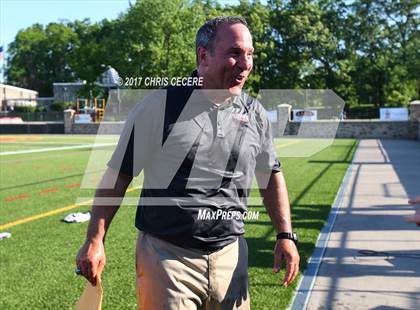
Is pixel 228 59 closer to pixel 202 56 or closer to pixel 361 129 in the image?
pixel 202 56

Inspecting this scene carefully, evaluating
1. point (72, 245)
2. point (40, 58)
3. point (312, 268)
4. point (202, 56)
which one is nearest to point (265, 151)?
point (202, 56)

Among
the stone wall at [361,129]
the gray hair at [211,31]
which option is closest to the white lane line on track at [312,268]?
the gray hair at [211,31]

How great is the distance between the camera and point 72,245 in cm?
673

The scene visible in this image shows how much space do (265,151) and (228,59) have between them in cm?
55

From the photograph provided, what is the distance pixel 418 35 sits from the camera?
5244cm

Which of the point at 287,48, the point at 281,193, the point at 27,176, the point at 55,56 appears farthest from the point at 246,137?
the point at 55,56

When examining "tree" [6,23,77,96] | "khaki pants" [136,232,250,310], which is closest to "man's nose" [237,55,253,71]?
"khaki pants" [136,232,250,310]

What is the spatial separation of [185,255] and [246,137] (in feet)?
2.04

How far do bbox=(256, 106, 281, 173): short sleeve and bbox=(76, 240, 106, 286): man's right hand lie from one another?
2.91 ft

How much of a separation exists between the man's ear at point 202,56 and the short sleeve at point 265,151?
1.37 feet

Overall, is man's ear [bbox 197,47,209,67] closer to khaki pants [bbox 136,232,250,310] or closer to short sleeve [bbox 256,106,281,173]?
short sleeve [bbox 256,106,281,173]

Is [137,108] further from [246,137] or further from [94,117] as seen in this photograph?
[94,117]

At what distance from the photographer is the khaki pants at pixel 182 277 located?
2.36 m

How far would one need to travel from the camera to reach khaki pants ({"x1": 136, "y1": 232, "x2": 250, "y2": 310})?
7.75 feet
